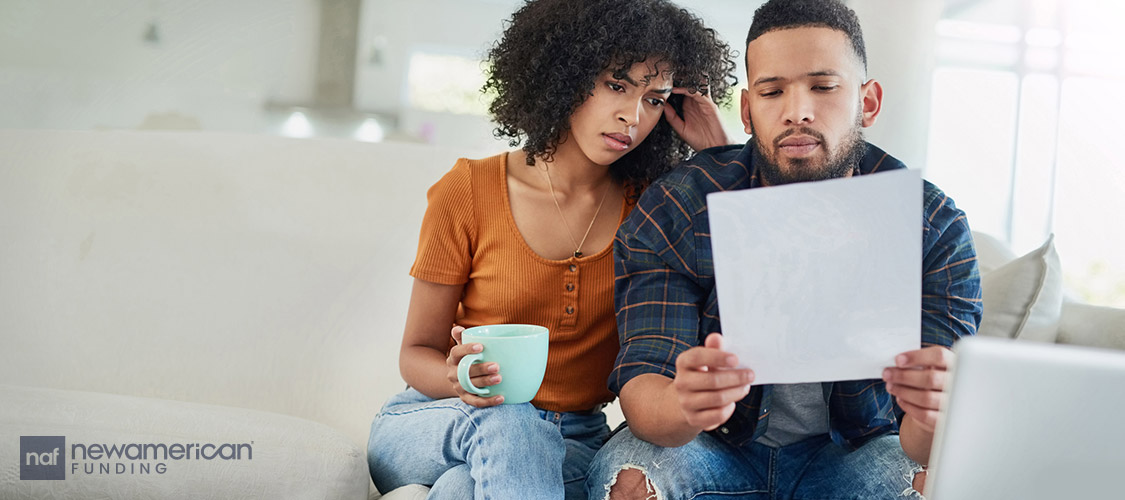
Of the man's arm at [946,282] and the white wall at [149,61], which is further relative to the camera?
the white wall at [149,61]

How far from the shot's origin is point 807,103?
1.07 meters

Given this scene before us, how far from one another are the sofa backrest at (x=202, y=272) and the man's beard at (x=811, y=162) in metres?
0.71

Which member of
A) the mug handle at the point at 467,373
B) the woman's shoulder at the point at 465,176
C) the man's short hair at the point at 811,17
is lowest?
the mug handle at the point at 467,373

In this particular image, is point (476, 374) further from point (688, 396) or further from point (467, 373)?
point (688, 396)

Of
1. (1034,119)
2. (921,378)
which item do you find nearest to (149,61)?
(921,378)

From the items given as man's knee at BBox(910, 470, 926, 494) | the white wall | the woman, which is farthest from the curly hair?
the white wall

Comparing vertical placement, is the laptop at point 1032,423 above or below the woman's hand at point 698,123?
below

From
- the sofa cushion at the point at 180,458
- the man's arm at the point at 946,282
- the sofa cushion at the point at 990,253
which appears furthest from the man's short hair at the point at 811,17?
the sofa cushion at the point at 180,458

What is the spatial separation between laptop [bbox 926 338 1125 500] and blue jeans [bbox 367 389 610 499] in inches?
20.0

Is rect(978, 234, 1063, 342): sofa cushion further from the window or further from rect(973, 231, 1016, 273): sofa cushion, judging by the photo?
the window

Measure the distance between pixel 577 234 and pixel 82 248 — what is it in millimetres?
845

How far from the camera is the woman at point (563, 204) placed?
1198mm

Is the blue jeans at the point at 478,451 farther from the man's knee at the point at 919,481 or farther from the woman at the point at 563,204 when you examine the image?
the man's knee at the point at 919,481

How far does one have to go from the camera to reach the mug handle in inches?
36.8
